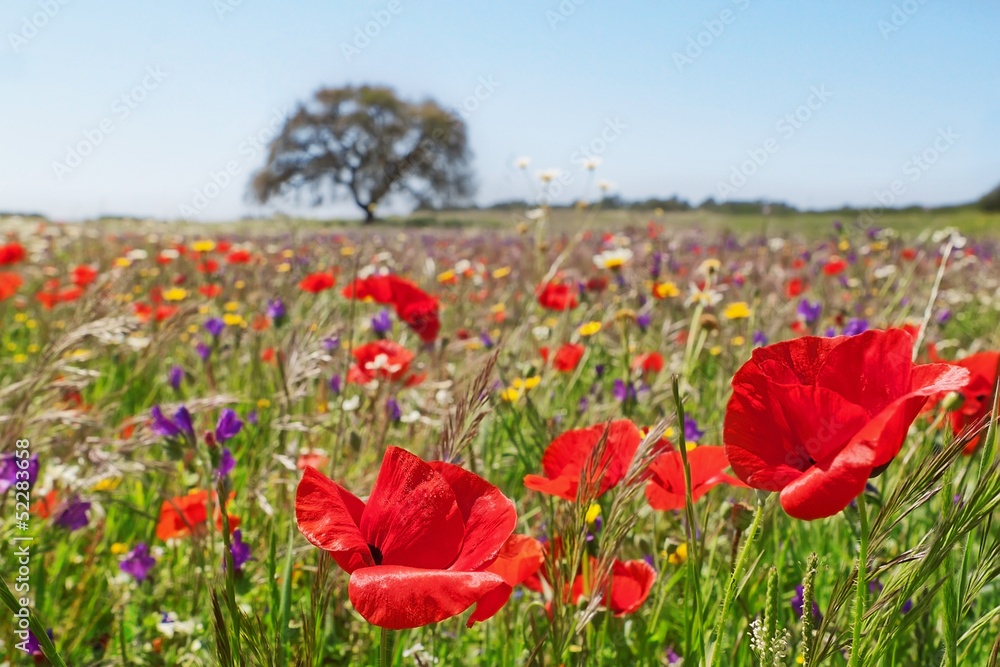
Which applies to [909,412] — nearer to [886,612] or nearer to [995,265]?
[886,612]

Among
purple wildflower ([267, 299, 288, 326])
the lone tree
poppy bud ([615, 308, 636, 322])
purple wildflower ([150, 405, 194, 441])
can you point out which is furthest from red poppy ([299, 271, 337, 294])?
the lone tree

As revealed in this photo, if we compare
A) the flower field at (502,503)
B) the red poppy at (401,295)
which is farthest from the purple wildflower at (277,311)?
the red poppy at (401,295)

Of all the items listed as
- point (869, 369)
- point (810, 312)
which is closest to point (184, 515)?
point (869, 369)

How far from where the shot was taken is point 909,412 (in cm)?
54

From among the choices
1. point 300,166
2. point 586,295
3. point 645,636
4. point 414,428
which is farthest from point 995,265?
point 300,166

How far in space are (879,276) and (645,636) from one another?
409 cm

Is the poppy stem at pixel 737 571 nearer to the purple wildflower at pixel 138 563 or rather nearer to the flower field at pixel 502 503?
the flower field at pixel 502 503

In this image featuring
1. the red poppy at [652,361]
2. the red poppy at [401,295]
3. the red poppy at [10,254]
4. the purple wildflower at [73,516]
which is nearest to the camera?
the purple wildflower at [73,516]

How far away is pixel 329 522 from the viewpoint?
0.57 m

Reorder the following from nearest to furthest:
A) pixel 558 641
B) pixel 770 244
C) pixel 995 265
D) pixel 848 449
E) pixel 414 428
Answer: pixel 848 449
pixel 558 641
pixel 414 428
pixel 770 244
pixel 995 265

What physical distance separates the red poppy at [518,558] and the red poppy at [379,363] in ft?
2.86

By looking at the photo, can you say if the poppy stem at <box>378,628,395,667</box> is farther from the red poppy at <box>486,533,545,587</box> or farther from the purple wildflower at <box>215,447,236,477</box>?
the purple wildflower at <box>215,447,236,477</box>

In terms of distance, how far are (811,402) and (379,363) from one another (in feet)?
3.73

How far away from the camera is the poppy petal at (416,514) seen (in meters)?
0.59
